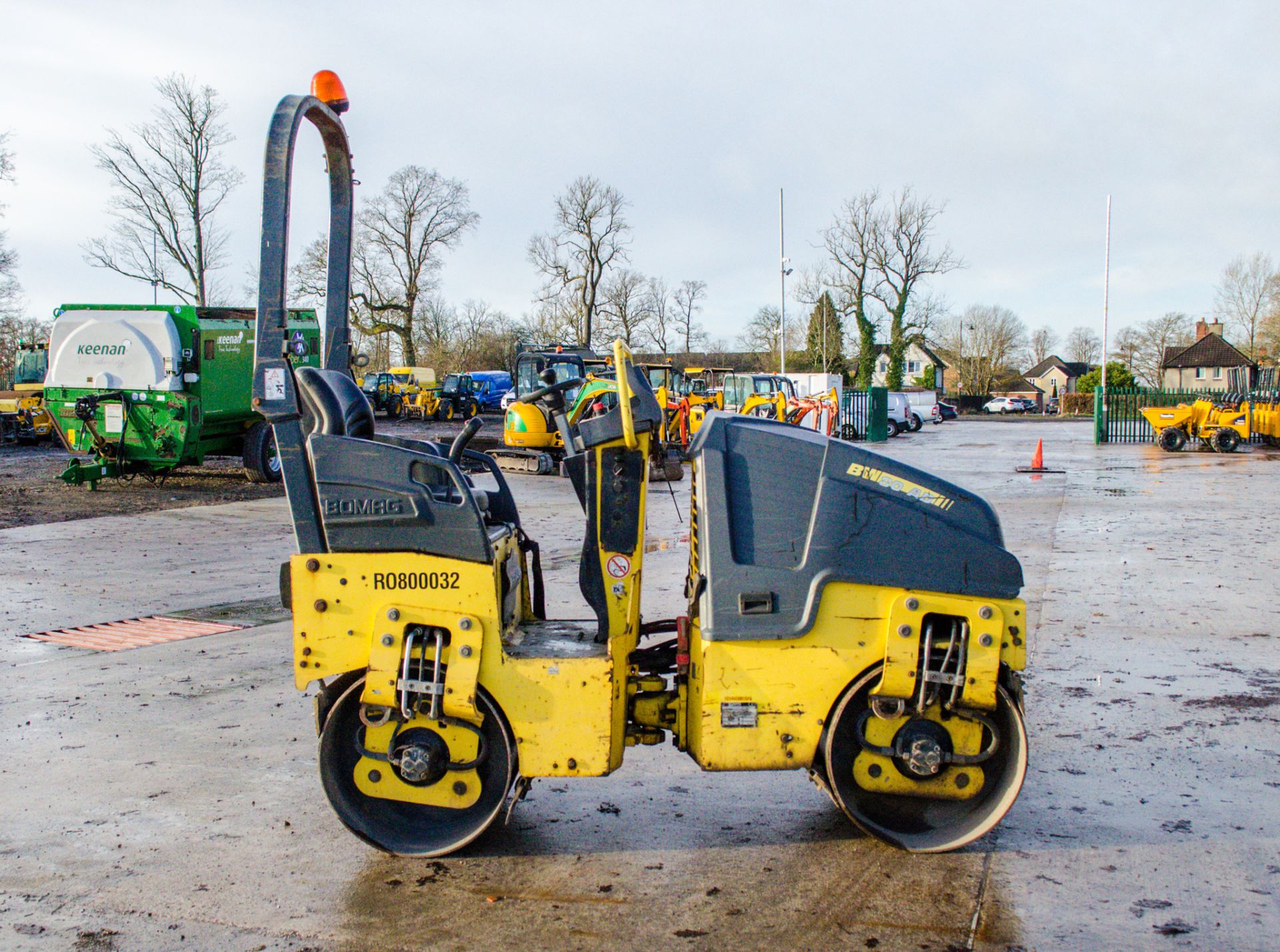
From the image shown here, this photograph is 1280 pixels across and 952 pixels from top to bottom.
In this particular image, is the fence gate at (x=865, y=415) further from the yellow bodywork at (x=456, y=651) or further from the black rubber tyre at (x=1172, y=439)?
the yellow bodywork at (x=456, y=651)

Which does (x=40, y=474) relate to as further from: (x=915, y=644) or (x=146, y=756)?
(x=915, y=644)

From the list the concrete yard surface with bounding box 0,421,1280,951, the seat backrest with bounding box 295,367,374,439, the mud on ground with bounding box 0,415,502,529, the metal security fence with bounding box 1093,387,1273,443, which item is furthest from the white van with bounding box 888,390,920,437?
Result: the seat backrest with bounding box 295,367,374,439

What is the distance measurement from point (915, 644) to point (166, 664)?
15.5 ft

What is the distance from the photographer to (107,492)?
1584 cm

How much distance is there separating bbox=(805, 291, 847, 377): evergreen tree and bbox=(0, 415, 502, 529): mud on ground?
49.1 meters

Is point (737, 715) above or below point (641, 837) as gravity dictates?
above

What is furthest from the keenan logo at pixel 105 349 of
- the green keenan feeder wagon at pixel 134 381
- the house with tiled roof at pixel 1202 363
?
the house with tiled roof at pixel 1202 363

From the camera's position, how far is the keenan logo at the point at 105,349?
50.9ft

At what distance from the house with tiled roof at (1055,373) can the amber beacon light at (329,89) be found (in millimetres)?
114609

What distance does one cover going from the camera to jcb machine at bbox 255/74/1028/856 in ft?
11.8

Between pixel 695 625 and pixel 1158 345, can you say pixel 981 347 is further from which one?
pixel 695 625

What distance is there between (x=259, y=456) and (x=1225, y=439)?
22.2m

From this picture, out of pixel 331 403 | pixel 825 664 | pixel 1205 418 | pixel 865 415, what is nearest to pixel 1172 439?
pixel 1205 418

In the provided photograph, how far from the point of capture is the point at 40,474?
1864 centimetres
